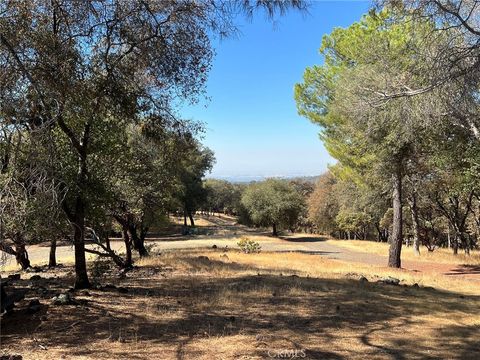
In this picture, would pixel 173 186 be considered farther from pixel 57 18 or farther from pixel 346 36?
pixel 57 18

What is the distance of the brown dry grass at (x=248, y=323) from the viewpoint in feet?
18.3

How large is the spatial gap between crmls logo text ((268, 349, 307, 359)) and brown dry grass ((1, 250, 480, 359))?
0.12ft

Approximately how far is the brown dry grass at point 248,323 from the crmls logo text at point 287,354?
0.12 feet

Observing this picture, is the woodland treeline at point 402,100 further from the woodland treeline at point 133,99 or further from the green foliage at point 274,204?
the green foliage at point 274,204

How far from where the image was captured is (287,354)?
534 centimetres

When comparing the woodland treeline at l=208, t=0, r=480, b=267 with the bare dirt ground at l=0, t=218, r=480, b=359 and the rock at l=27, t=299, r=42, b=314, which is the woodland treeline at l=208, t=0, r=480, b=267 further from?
the rock at l=27, t=299, r=42, b=314

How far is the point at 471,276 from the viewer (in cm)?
1775

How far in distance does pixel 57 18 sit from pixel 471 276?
58.2ft

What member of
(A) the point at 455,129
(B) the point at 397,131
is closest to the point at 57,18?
(B) the point at 397,131

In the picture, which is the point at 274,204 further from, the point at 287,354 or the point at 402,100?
the point at 287,354

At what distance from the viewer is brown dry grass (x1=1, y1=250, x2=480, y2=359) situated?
5582 mm

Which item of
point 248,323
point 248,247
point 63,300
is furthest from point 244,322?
point 248,247

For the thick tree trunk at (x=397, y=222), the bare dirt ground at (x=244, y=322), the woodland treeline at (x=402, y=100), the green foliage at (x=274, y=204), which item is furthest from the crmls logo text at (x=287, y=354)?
the green foliage at (x=274, y=204)

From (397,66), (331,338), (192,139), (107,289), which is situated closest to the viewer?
(331,338)
